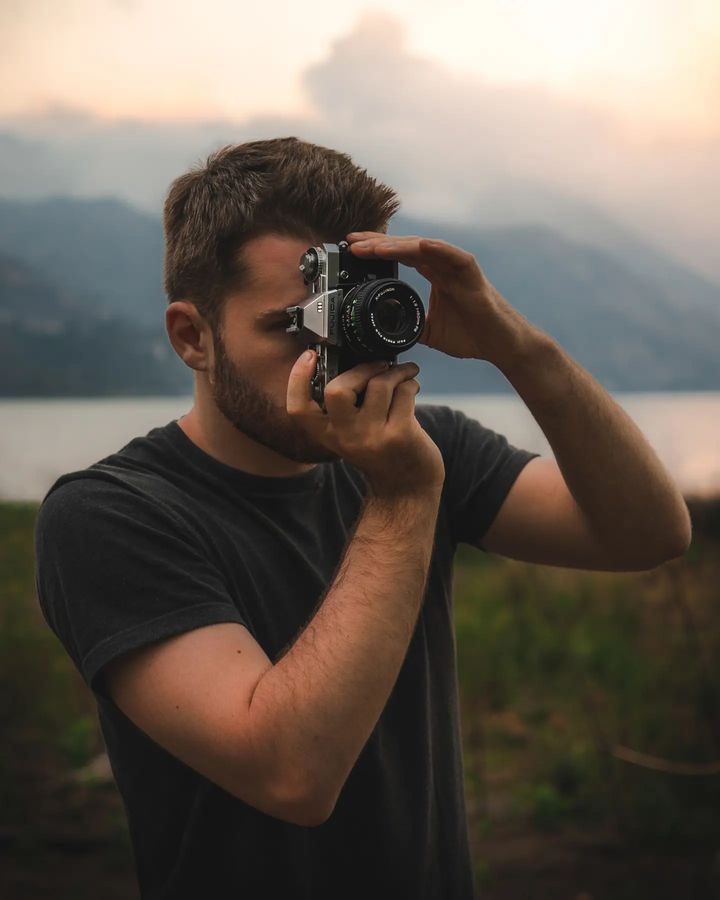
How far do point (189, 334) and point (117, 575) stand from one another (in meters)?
0.57

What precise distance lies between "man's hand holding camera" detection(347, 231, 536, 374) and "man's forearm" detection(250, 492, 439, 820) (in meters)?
0.44

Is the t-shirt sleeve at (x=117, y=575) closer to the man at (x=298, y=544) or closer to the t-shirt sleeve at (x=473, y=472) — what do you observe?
the man at (x=298, y=544)

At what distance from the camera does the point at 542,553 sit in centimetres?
191

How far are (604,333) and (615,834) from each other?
85.4 inches

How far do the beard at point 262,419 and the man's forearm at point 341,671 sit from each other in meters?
0.28

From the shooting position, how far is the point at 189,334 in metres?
1.80

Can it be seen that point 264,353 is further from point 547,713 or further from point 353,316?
point 547,713

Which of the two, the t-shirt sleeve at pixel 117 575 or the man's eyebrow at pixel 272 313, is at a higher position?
the man's eyebrow at pixel 272 313

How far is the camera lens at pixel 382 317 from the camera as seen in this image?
147 centimetres

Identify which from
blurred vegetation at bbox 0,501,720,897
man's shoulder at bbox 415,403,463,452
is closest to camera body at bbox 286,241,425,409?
man's shoulder at bbox 415,403,463,452

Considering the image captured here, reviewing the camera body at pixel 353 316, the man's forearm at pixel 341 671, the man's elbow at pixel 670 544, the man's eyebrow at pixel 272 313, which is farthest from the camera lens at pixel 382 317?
the man's elbow at pixel 670 544

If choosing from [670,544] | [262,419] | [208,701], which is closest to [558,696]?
[670,544]

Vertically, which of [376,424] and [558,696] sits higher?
[376,424]

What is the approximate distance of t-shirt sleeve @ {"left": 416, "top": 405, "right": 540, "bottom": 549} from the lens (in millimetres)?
1903
